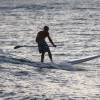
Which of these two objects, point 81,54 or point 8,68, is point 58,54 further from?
point 8,68

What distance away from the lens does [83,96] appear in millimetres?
18109

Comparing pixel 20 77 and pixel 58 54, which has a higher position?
pixel 20 77

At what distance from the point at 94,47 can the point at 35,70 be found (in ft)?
43.5

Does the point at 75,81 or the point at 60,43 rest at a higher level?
the point at 75,81

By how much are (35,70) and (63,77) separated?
6.39ft

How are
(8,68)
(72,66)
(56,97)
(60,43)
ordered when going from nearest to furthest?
(56,97) < (8,68) < (72,66) < (60,43)

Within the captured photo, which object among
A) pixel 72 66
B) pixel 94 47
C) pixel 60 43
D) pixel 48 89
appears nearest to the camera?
pixel 48 89

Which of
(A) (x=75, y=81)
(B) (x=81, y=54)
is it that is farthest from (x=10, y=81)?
(B) (x=81, y=54)

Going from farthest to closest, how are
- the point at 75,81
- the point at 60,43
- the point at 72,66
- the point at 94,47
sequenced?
the point at 60,43
the point at 94,47
the point at 72,66
the point at 75,81

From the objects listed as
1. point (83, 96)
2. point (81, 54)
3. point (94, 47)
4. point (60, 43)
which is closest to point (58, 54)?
point (81, 54)

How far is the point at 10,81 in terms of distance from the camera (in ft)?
66.3

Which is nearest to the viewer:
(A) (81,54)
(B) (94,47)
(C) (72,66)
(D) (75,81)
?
(D) (75,81)

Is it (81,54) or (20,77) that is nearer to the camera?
(20,77)

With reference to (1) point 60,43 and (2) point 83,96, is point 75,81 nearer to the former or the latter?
(2) point 83,96
